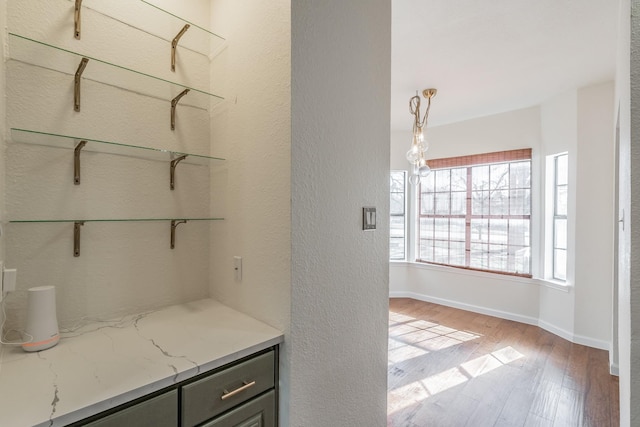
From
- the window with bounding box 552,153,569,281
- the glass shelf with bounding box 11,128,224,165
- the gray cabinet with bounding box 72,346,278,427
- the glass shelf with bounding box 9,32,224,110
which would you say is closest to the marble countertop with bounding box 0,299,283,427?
the gray cabinet with bounding box 72,346,278,427

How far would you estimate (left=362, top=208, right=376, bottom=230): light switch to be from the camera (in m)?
1.47

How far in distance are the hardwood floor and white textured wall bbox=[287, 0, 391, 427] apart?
0.80 metres

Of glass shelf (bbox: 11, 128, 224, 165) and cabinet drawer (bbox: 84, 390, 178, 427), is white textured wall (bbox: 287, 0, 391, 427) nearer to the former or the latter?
cabinet drawer (bbox: 84, 390, 178, 427)

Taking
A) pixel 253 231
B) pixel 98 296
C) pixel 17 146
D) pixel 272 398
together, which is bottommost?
pixel 272 398

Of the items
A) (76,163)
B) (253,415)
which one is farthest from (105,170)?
(253,415)

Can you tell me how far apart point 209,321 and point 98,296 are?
0.47 metres

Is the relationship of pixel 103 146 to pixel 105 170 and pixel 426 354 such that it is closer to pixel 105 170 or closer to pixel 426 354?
pixel 105 170

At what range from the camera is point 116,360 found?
96 cm

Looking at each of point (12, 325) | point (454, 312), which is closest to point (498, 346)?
point (454, 312)

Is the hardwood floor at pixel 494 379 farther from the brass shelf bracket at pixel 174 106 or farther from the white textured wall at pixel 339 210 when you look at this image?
the brass shelf bracket at pixel 174 106

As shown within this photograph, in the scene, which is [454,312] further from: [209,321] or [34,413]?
[34,413]

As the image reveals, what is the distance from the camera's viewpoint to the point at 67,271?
121 centimetres

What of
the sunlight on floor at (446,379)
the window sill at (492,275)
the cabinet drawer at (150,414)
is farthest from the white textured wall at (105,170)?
the window sill at (492,275)

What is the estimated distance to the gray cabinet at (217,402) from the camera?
2.71 feet
